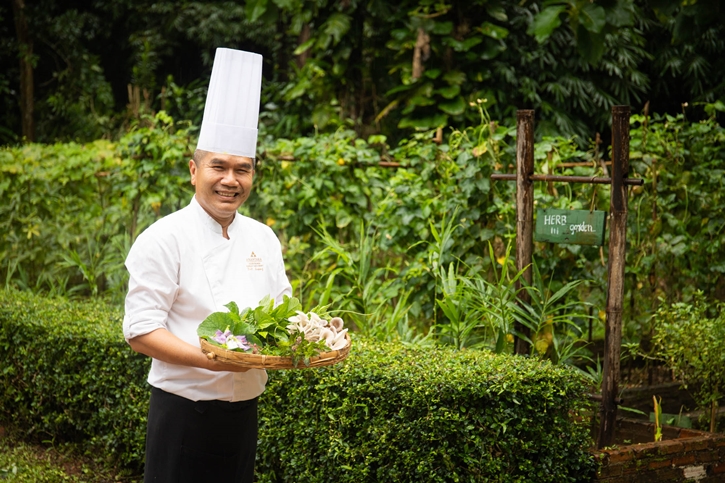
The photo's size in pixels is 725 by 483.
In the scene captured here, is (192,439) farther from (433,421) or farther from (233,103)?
(433,421)

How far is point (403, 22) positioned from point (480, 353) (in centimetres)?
537

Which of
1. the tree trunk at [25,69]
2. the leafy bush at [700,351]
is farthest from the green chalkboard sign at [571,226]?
the tree trunk at [25,69]

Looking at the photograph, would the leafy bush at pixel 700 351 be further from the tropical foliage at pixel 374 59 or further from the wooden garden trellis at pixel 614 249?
the tropical foliage at pixel 374 59

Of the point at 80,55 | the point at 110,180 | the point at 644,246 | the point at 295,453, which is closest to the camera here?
the point at 295,453

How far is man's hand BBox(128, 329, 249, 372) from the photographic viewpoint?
7.50ft

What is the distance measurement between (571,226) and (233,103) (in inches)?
83.6

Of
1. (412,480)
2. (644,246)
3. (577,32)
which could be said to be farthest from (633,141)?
(412,480)

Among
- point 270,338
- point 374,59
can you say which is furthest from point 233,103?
point 374,59

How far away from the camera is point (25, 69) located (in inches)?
537

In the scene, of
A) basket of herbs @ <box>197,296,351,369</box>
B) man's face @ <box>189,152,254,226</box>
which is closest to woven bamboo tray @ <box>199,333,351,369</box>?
basket of herbs @ <box>197,296,351,369</box>

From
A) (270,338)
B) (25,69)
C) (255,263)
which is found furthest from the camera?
(25,69)

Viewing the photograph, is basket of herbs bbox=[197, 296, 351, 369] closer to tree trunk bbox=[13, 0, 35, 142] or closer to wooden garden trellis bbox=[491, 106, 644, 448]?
wooden garden trellis bbox=[491, 106, 644, 448]

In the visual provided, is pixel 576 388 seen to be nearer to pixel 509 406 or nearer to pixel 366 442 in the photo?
pixel 509 406

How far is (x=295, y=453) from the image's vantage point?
3.85 metres
